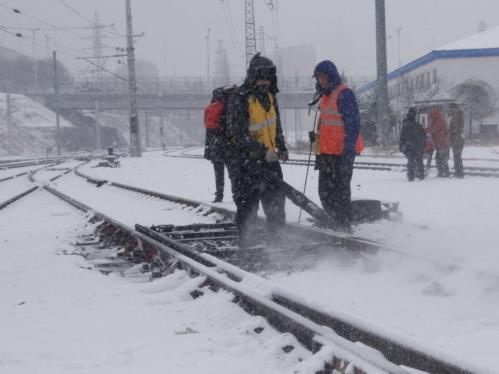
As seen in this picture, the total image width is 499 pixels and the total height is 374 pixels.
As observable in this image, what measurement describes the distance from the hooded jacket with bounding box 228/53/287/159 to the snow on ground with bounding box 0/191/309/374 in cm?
163

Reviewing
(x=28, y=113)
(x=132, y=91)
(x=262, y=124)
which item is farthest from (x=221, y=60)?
(x=262, y=124)

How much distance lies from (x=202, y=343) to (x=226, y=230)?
167 inches

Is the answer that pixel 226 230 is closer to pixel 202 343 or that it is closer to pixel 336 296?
pixel 336 296

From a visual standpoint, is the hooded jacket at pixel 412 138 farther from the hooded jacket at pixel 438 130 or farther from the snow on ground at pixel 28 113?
the snow on ground at pixel 28 113

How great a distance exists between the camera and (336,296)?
4.90 meters

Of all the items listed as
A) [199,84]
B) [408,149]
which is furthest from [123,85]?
[408,149]

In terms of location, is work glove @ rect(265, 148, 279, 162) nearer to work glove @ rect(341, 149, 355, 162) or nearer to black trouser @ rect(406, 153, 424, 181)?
work glove @ rect(341, 149, 355, 162)

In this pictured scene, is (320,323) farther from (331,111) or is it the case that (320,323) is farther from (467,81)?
(467,81)

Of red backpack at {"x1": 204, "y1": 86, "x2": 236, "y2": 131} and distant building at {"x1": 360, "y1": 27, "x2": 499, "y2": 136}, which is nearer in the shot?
red backpack at {"x1": 204, "y1": 86, "x2": 236, "y2": 131}

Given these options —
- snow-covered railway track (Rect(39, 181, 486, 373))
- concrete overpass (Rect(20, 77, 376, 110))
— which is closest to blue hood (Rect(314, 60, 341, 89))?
snow-covered railway track (Rect(39, 181, 486, 373))

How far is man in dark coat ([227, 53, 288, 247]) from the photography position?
21.9ft

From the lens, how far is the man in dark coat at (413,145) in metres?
15.4

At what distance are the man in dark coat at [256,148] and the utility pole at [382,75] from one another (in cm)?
2710

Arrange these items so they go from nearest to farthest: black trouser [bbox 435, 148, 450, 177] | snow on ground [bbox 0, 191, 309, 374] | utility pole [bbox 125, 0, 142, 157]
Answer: snow on ground [bbox 0, 191, 309, 374], black trouser [bbox 435, 148, 450, 177], utility pole [bbox 125, 0, 142, 157]
